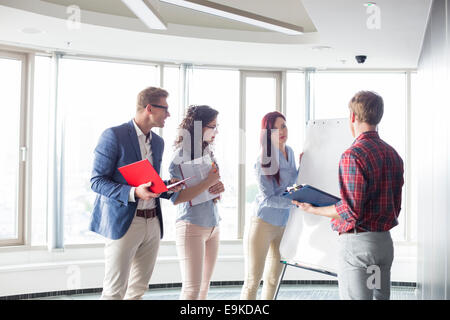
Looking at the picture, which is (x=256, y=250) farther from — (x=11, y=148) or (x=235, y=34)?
(x=11, y=148)

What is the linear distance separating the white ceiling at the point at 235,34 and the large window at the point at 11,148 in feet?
1.19

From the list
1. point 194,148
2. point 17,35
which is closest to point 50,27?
point 17,35

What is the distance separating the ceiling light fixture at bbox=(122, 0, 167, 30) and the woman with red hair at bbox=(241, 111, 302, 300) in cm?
103

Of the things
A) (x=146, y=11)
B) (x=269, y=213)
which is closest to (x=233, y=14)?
(x=146, y=11)

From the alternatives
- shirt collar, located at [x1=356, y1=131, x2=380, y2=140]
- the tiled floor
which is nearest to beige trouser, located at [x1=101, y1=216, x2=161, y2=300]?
shirt collar, located at [x1=356, y1=131, x2=380, y2=140]

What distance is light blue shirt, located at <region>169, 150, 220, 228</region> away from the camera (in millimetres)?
2721

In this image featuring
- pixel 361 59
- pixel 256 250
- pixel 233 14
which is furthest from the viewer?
pixel 361 59

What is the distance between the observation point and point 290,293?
4.75 metres

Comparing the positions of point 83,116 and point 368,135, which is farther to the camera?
point 83,116

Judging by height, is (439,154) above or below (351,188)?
above

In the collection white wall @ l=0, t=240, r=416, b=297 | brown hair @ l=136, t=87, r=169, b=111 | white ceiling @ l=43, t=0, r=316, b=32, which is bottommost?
white wall @ l=0, t=240, r=416, b=297

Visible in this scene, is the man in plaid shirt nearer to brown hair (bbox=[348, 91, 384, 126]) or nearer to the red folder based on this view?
brown hair (bbox=[348, 91, 384, 126])

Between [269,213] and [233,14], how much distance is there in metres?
1.46
